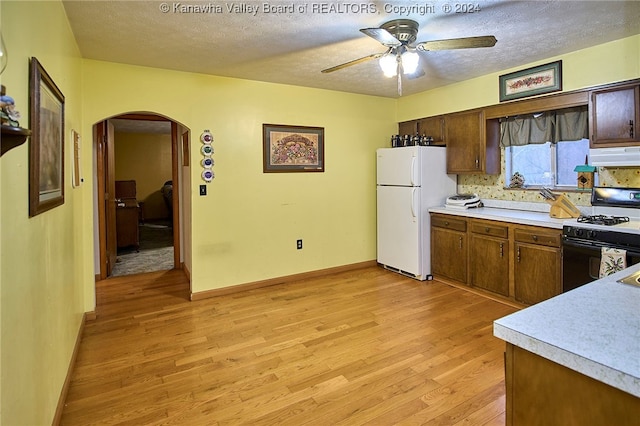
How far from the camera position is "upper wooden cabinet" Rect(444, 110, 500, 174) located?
4137 mm

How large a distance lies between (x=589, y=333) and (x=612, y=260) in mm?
2300

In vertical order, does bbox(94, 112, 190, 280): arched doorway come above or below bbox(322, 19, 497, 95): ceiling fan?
below

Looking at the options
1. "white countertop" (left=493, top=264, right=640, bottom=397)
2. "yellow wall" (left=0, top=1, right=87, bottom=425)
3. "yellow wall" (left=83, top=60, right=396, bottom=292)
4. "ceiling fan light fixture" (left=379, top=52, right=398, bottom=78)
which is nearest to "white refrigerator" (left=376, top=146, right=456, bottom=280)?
"yellow wall" (left=83, top=60, right=396, bottom=292)

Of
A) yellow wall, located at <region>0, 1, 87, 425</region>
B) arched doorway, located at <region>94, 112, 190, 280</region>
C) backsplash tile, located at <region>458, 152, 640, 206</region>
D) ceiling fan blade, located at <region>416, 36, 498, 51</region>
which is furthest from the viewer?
arched doorway, located at <region>94, 112, 190, 280</region>

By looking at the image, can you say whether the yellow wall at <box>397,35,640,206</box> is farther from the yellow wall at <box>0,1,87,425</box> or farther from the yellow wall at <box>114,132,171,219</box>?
the yellow wall at <box>114,132,171,219</box>

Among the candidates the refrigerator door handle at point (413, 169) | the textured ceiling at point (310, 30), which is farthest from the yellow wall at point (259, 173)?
the refrigerator door handle at point (413, 169)

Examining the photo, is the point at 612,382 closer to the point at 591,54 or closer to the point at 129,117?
the point at 591,54

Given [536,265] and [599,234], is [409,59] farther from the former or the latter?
[536,265]

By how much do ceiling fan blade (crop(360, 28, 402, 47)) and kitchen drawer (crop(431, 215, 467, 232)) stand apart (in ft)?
7.32

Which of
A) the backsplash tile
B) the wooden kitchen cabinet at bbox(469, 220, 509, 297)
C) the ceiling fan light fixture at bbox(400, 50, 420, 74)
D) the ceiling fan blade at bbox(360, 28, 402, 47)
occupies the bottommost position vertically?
the wooden kitchen cabinet at bbox(469, 220, 509, 297)

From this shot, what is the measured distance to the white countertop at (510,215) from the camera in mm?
3309

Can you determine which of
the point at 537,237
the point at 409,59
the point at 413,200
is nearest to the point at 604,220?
the point at 537,237

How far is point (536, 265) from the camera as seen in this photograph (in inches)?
134

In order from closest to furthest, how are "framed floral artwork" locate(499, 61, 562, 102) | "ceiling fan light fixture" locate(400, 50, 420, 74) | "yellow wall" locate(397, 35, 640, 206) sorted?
"ceiling fan light fixture" locate(400, 50, 420, 74), "yellow wall" locate(397, 35, 640, 206), "framed floral artwork" locate(499, 61, 562, 102)
